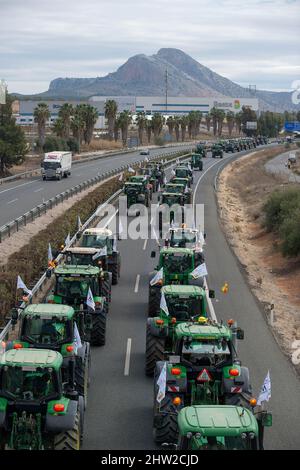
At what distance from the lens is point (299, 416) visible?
1734cm

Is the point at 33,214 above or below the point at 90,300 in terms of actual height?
below

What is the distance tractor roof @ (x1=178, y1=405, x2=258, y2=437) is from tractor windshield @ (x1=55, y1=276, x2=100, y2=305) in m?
9.60

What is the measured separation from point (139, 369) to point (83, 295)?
254 centimetres

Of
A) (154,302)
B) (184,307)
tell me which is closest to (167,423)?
(184,307)

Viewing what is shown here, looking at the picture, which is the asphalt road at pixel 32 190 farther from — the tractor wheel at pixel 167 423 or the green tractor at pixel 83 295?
the tractor wheel at pixel 167 423

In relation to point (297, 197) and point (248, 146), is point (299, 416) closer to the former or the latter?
point (297, 197)

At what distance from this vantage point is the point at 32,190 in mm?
63594

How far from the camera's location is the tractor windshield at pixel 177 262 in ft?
85.2

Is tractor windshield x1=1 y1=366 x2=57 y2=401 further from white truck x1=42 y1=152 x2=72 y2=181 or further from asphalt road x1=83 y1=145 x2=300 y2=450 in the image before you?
white truck x1=42 y1=152 x2=72 y2=181

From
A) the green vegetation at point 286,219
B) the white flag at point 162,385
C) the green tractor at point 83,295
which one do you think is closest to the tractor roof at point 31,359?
the white flag at point 162,385

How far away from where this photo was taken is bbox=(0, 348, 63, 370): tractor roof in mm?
13406

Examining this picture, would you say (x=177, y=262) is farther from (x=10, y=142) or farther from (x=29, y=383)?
(x=10, y=142)
